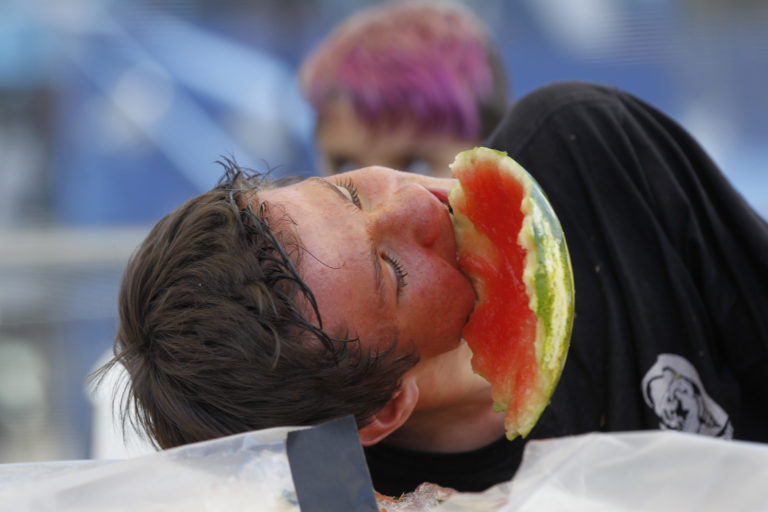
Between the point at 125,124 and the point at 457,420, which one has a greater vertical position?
the point at 125,124

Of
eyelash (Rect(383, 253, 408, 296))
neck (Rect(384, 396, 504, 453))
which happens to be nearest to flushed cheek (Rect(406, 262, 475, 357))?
eyelash (Rect(383, 253, 408, 296))

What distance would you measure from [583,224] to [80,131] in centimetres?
207

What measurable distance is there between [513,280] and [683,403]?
1.57 ft

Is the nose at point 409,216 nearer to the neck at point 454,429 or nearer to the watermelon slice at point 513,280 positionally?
the watermelon slice at point 513,280

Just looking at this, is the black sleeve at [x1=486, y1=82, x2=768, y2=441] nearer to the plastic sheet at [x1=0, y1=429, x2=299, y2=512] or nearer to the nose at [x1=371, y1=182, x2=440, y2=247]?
the nose at [x1=371, y1=182, x2=440, y2=247]

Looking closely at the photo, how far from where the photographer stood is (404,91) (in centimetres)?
186

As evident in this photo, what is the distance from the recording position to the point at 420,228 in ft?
3.44

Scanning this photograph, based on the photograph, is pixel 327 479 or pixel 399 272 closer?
pixel 327 479

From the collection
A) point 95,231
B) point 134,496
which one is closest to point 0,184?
point 95,231

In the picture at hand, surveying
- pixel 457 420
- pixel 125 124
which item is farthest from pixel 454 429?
pixel 125 124

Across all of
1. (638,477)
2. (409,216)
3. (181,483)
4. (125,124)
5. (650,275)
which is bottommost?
(638,477)

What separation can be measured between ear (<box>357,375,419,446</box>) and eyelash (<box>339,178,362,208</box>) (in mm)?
261

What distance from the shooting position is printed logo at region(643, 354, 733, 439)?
Result: 1276 mm

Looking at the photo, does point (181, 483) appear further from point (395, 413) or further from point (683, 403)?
point (683, 403)
